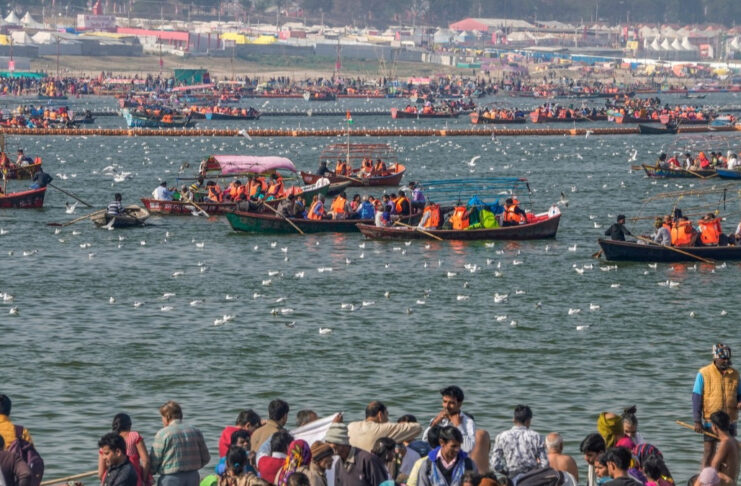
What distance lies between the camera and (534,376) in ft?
87.0

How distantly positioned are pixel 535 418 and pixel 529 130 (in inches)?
3709

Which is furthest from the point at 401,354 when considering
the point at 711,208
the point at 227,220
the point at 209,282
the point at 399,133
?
the point at 399,133

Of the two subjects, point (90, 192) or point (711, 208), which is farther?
point (90, 192)

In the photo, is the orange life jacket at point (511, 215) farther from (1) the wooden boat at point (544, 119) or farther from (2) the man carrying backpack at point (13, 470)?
(1) the wooden boat at point (544, 119)

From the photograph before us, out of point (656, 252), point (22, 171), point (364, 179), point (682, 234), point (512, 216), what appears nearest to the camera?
point (682, 234)

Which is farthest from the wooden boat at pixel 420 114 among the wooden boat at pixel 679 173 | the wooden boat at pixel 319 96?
the wooden boat at pixel 679 173

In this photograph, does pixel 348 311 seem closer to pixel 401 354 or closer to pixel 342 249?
pixel 401 354

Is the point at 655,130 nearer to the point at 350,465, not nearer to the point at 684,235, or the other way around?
the point at 684,235

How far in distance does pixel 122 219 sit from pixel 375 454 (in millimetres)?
36108

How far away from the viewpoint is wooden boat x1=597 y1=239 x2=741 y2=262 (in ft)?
129

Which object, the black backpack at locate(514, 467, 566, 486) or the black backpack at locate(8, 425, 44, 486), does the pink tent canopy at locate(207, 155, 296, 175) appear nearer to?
the black backpack at locate(8, 425, 44, 486)

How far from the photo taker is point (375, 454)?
14.5 metres

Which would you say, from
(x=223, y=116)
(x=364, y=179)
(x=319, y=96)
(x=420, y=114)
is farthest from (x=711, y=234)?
(x=319, y=96)

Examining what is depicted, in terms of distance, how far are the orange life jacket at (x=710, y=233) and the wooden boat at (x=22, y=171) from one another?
34.2 meters
